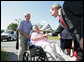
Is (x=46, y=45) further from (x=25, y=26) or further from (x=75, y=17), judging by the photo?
(x=25, y=26)

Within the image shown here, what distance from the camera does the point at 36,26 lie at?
176 inches

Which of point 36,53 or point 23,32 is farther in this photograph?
point 23,32

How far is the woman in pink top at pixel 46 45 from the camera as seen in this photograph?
3978mm

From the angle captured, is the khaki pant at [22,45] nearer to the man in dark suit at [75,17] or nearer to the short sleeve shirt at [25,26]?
the short sleeve shirt at [25,26]

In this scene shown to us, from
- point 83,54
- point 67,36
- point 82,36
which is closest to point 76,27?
point 82,36

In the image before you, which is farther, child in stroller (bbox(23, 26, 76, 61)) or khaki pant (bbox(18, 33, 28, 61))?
khaki pant (bbox(18, 33, 28, 61))

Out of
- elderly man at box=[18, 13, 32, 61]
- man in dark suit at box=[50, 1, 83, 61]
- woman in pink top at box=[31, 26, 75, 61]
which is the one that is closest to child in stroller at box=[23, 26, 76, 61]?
woman in pink top at box=[31, 26, 75, 61]

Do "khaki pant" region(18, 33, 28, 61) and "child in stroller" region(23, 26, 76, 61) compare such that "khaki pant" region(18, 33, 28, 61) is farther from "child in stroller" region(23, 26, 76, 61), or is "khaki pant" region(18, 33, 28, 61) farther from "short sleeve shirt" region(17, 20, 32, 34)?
"child in stroller" region(23, 26, 76, 61)

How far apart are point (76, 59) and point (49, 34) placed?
0.68m

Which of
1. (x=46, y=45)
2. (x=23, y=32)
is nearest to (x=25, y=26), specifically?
(x=23, y=32)

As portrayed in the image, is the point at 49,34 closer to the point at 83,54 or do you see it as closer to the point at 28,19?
the point at 83,54

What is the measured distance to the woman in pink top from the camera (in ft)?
13.1

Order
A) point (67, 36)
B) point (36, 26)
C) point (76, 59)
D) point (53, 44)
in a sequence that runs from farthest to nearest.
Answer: point (67, 36), point (36, 26), point (53, 44), point (76, 59)

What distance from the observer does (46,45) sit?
4180 millimetres
